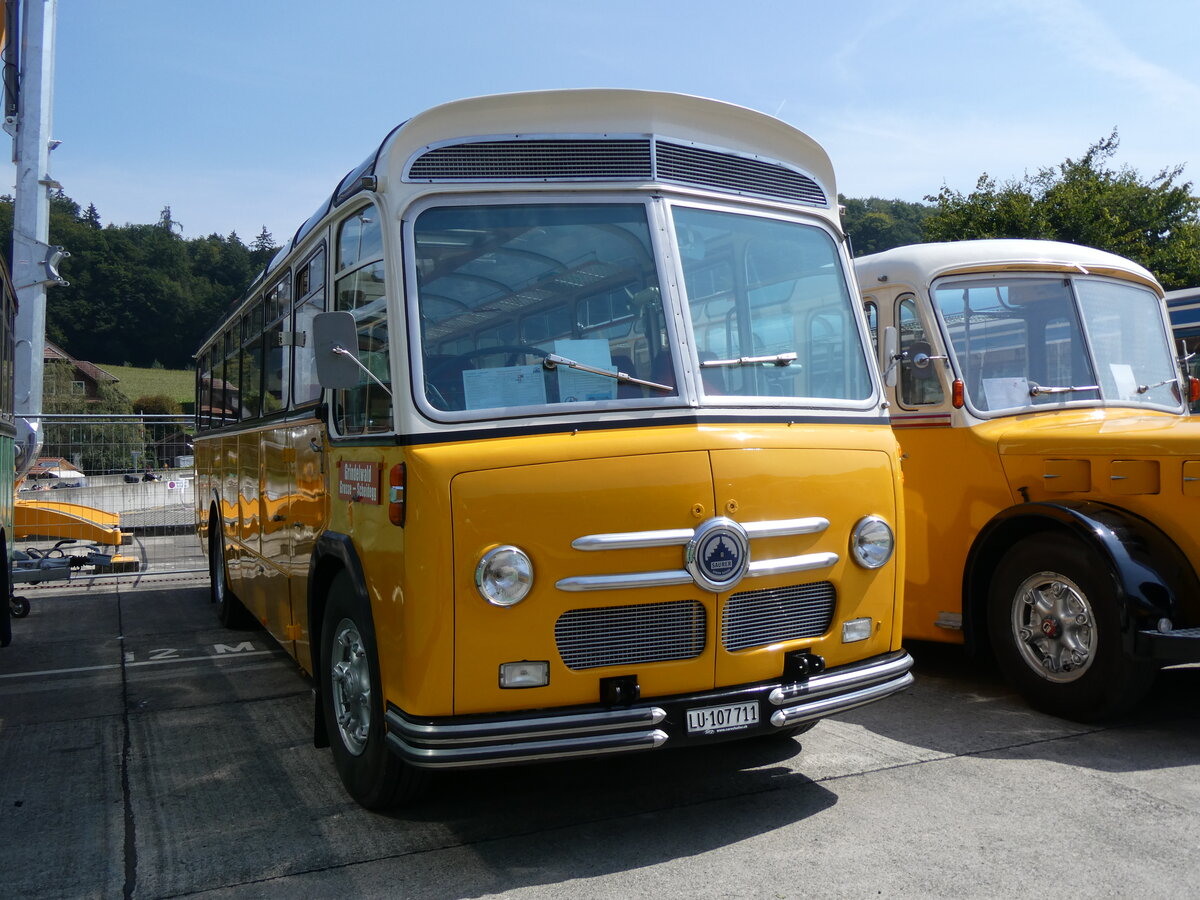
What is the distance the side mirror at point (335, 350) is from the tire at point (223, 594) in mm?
5635

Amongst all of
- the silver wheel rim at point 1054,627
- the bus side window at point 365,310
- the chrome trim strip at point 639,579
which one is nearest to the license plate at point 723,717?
the chrome trim strip at point 639,579

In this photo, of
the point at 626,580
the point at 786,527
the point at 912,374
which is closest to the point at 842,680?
the point at 786,527

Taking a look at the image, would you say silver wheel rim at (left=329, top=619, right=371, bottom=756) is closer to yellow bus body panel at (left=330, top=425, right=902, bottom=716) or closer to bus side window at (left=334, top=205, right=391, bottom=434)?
yellow bus body panel at (left=330, top=425, right=902, bottom=716)

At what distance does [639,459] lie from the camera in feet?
13.0

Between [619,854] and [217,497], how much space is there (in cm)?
690

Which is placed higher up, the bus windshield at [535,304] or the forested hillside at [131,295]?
the forested hillside at [131,295]

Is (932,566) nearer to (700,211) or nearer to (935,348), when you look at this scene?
(935,348)

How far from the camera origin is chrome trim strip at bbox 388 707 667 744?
3744 millimetres

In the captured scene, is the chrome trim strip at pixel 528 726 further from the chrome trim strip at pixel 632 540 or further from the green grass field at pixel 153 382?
the green grass field at pixel 153 382

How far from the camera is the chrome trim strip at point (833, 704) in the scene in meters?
4.11

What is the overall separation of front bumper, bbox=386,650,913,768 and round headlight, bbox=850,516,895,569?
701 millimetres

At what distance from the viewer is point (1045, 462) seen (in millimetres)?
6031

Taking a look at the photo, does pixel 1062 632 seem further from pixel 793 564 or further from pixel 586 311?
pixel 586 311

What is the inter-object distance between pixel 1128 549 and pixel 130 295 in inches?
3444
